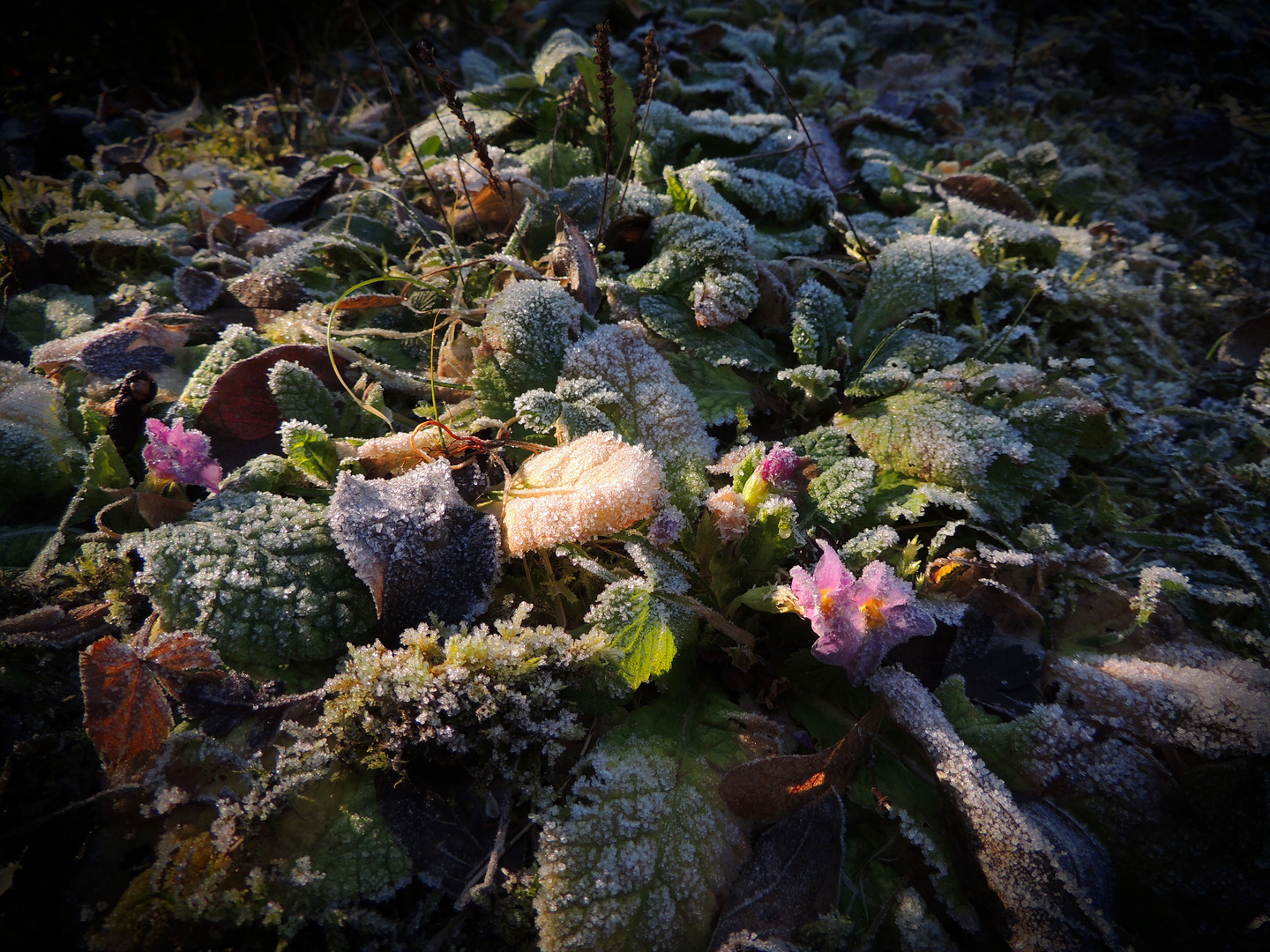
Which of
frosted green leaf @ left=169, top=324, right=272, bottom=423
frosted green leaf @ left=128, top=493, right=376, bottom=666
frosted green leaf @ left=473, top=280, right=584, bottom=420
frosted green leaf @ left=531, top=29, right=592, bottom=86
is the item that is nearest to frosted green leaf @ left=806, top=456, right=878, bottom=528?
frosted green leaf @ left=473, top=280, right=584, bottom=420

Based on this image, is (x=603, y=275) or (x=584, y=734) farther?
(x=603, y=275)

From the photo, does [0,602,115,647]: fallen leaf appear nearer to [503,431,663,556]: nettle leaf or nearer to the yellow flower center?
[503,431,663,556]: nettle leaf

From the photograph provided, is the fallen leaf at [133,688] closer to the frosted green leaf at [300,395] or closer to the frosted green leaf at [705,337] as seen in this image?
the frosted green leaf at [300,395]

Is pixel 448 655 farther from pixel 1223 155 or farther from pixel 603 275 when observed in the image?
pixel 1223 155

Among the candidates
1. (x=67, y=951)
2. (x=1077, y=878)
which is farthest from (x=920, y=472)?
(x=67, y=951)

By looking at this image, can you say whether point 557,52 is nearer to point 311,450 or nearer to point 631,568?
point 311,450

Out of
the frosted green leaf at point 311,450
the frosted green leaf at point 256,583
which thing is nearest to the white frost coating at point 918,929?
the frosted green leaf at point 256,583
